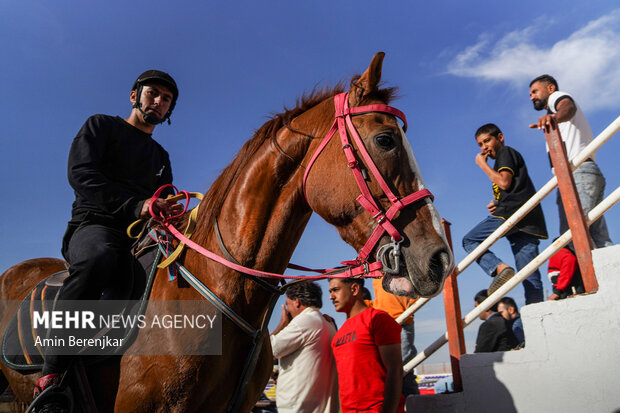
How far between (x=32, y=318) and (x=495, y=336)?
203 inches

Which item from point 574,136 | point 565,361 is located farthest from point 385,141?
point 574,136

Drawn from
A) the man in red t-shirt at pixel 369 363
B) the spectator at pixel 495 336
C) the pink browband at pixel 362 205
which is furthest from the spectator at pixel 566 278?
the pink browband at pixel 362 205

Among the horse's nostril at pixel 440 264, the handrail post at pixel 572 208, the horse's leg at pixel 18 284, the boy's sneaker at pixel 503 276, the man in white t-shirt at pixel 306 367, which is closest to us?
the horse's nostril at pixel 440 264

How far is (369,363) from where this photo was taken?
422 cm

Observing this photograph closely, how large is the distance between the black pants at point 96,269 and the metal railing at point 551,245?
368 centimetres

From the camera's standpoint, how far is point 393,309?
6.15 m

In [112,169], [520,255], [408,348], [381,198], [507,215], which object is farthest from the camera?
[408,348]

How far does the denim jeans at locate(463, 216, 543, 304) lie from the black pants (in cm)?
422

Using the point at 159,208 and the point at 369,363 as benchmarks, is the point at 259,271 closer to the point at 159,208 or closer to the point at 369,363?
the point at 159,208

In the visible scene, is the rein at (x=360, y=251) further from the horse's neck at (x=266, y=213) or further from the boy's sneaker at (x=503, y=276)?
the boy's sneaker at (x=503, y=276)

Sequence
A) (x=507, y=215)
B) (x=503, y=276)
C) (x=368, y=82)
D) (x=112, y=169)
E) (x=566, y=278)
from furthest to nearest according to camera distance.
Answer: (x=507, y=215), (x=503, y=276), (x=566, y=278), (x=112, y=169), (x=368, y=82)

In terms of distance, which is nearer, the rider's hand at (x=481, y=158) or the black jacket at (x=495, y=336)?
the black jacket at (x=495, y=336)

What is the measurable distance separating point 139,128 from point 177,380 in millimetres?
2137

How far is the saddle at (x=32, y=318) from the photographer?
114 inches
